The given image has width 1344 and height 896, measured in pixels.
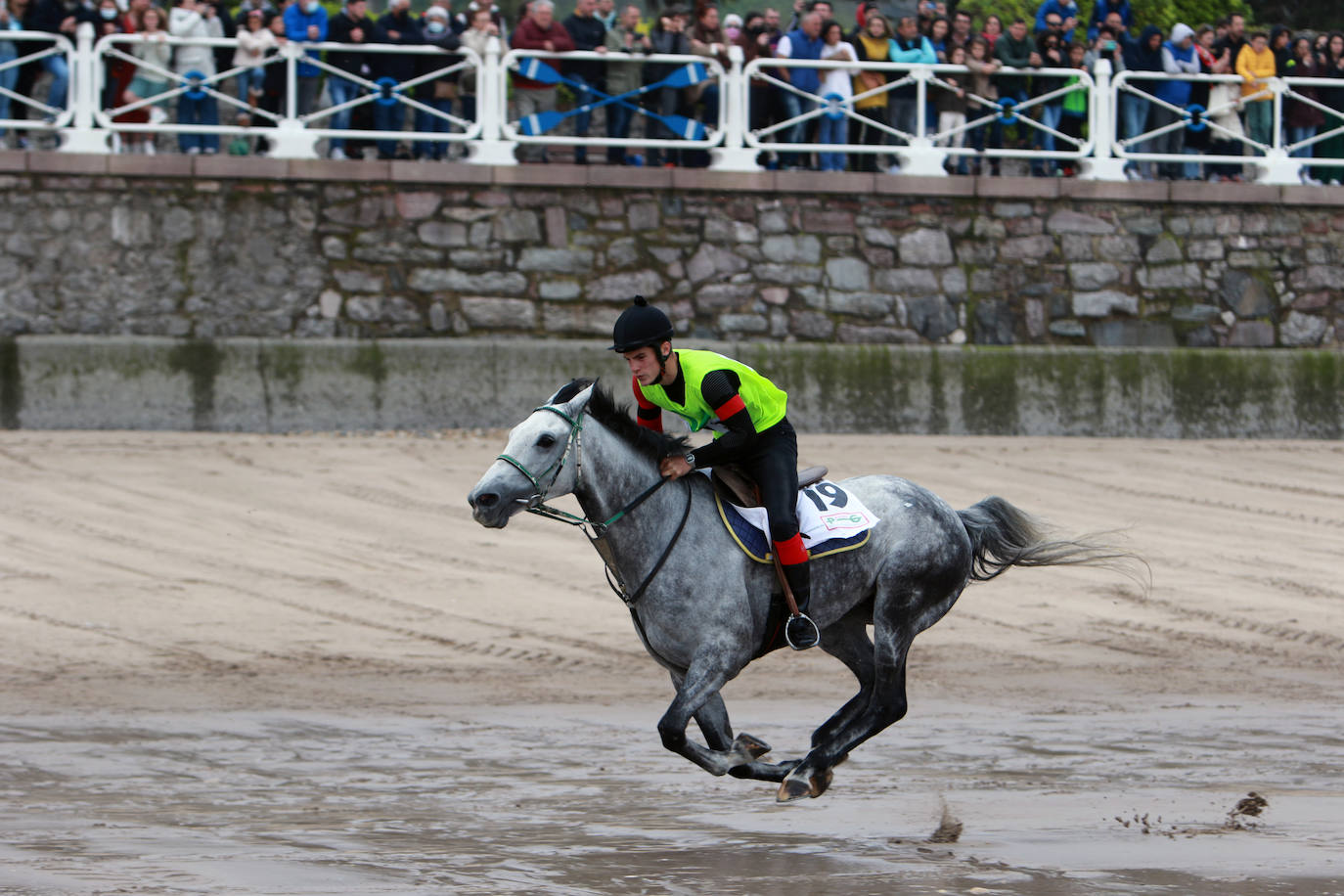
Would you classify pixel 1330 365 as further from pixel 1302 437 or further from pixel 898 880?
pixel 898 880

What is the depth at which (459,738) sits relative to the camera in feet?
29.9

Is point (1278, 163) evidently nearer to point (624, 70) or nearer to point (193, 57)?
point (624, 70)

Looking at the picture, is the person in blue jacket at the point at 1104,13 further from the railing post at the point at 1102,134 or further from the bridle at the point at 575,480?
the bridle at the point at 575,480

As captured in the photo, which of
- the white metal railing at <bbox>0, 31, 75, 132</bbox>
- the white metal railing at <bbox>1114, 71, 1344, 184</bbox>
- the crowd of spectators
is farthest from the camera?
Result: the white metal railing at <bbox>1114, 71, 1344, 184</bbox>

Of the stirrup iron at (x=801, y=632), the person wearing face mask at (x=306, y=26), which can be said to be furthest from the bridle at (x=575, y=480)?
the person wearing face mask at (x=306, y=26)

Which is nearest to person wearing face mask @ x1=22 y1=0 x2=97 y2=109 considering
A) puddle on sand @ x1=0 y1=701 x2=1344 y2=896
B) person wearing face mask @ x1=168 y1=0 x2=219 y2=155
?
person wearing face mask @ x1=168 y1=0 x2=219 y2=155

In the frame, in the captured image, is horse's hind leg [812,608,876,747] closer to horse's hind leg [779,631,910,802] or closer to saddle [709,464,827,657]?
horse's hind leg [779,631,910,802]

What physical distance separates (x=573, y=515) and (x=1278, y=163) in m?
12.7

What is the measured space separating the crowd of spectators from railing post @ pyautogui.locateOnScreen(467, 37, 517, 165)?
0.45 feet

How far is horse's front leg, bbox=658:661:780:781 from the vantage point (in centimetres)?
707

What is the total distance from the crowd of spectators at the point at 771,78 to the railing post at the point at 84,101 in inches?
5.6

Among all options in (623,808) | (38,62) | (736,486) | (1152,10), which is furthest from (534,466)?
(1152,10)

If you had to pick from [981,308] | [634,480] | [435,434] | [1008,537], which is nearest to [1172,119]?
[981,308]

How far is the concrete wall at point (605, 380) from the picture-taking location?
16.3m
